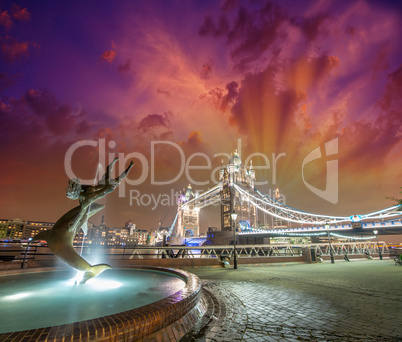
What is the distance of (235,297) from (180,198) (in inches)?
4418

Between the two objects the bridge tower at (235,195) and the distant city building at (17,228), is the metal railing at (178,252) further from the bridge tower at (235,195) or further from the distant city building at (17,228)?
the distant city building at (17,228)

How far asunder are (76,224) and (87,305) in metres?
2.94

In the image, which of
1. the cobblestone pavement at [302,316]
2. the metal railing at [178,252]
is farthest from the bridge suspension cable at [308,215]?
the cobblestone pavement at [302,316]

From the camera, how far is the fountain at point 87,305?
2.39m

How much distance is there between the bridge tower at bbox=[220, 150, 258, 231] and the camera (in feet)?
234

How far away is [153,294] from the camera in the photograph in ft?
15.9

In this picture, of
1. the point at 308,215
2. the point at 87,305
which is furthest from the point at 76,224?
the point at 308,215

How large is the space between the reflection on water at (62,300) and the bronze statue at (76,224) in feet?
1.76

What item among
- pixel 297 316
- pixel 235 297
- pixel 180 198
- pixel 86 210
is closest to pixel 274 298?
pixel 235 297

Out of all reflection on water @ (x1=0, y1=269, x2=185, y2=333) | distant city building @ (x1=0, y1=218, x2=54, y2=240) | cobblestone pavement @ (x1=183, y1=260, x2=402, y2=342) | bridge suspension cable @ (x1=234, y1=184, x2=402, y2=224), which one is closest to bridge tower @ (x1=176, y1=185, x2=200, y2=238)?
bridge suspension cable @ (x1=234, y1=184, x2=402, y2=224)

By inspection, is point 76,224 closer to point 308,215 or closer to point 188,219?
point 308,215

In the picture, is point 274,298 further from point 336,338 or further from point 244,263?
point 244,263

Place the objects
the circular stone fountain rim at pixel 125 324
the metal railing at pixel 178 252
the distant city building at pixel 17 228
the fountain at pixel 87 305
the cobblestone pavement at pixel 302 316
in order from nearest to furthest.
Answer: the circular stone fountain rim at pixel 125 324 < the fountain at pixel 87 305 < the cobblestone pavement at pixel 302 316 < the metal railing at pixel 178 252 < the distant city building at pixel 17 228

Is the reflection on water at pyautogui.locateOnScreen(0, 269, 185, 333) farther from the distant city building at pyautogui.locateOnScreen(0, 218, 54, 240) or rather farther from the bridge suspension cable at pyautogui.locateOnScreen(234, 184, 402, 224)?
the distant city building at pyautogui.locateOnScreen(0, 218, 54, 240)
